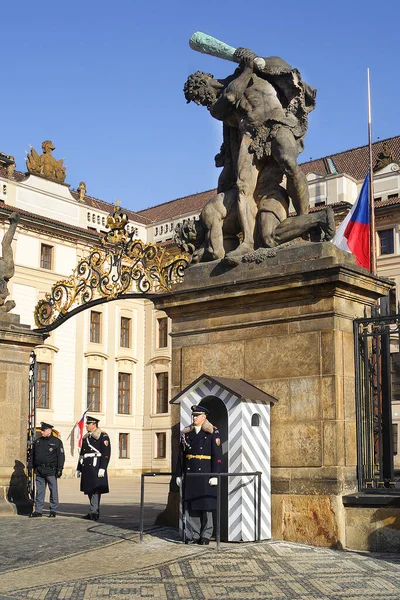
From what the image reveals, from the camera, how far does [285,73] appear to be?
410 inches

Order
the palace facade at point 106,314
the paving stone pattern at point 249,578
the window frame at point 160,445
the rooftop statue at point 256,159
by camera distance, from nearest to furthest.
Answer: the paving stone pattern at point 249,578, the rooftop statue at point 256,159, the palace facade at point 106,314, the window frame at point 160,445

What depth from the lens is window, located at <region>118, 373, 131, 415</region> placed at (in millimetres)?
48531

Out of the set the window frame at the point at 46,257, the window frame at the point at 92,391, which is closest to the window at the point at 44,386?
the window frame at the point at 92,391

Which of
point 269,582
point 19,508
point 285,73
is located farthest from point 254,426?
point 19,508

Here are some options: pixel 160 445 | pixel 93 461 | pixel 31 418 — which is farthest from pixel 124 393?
pixel 93 461

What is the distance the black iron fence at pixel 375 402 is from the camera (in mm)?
8953

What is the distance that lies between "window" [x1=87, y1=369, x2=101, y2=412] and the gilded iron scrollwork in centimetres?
3218

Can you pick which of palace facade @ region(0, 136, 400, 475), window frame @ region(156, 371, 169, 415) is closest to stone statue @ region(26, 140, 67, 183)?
palace facade @ region(0, 136, 400, 475)

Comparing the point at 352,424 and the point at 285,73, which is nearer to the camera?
the point at 352,424

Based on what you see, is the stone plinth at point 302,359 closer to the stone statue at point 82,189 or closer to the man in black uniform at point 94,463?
the man in black uniform at point 94,463

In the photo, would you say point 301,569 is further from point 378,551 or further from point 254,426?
point 254,426

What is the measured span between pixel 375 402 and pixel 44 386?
35.4 meters

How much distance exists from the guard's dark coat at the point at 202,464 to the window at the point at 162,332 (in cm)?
4015

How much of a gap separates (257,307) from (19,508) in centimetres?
591
